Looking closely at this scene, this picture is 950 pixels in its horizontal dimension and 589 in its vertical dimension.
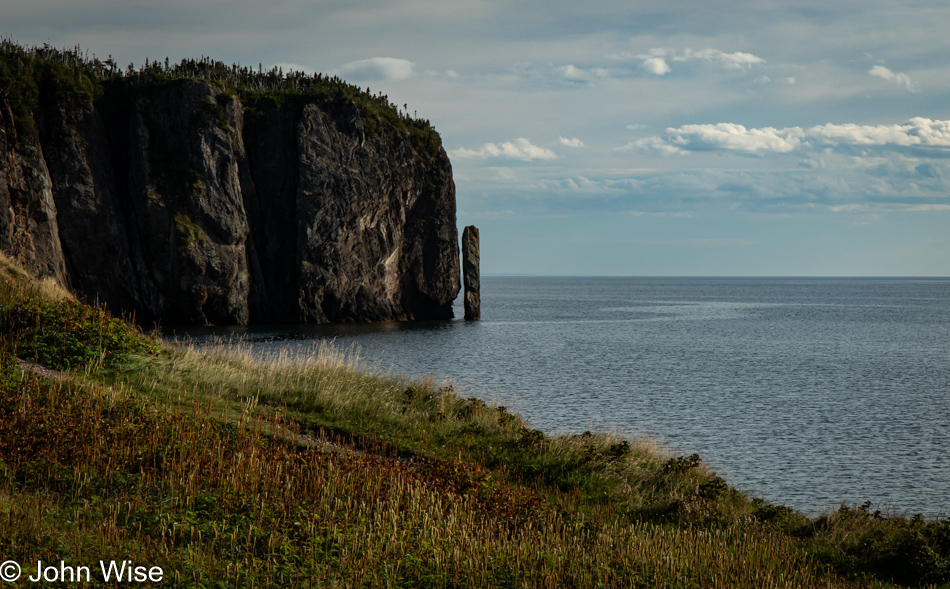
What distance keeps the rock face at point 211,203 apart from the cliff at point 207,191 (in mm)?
120

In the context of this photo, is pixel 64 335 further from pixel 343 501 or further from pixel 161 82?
pixel 161 82

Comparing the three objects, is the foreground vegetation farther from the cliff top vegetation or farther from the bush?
the cliff top vegetation

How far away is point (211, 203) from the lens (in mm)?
63688

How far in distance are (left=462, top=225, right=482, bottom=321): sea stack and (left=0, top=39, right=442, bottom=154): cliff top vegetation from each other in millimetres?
11558

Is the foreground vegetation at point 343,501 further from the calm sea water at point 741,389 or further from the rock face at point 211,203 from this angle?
the rock face at point 211,203

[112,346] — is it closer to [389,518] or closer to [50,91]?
[389,518]

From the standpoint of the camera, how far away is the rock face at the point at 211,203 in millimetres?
57062

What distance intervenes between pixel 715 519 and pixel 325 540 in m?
7.28

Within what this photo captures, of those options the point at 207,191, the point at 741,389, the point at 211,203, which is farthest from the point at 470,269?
the point at 741,389

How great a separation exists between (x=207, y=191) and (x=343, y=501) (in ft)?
194

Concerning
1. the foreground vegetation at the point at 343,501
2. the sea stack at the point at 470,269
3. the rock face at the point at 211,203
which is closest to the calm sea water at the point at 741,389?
the sea stack at the point at 470,269

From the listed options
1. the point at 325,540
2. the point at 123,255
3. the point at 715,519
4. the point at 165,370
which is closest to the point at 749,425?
the point at 715,519

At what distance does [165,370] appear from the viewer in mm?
17359

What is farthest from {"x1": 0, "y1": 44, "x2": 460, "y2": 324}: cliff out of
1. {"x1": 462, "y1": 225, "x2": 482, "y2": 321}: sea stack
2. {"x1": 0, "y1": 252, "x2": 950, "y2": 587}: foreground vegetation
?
{"x1": 0, "y1": 252, "x2": 950, "y2": 587}: foreground vegetation
